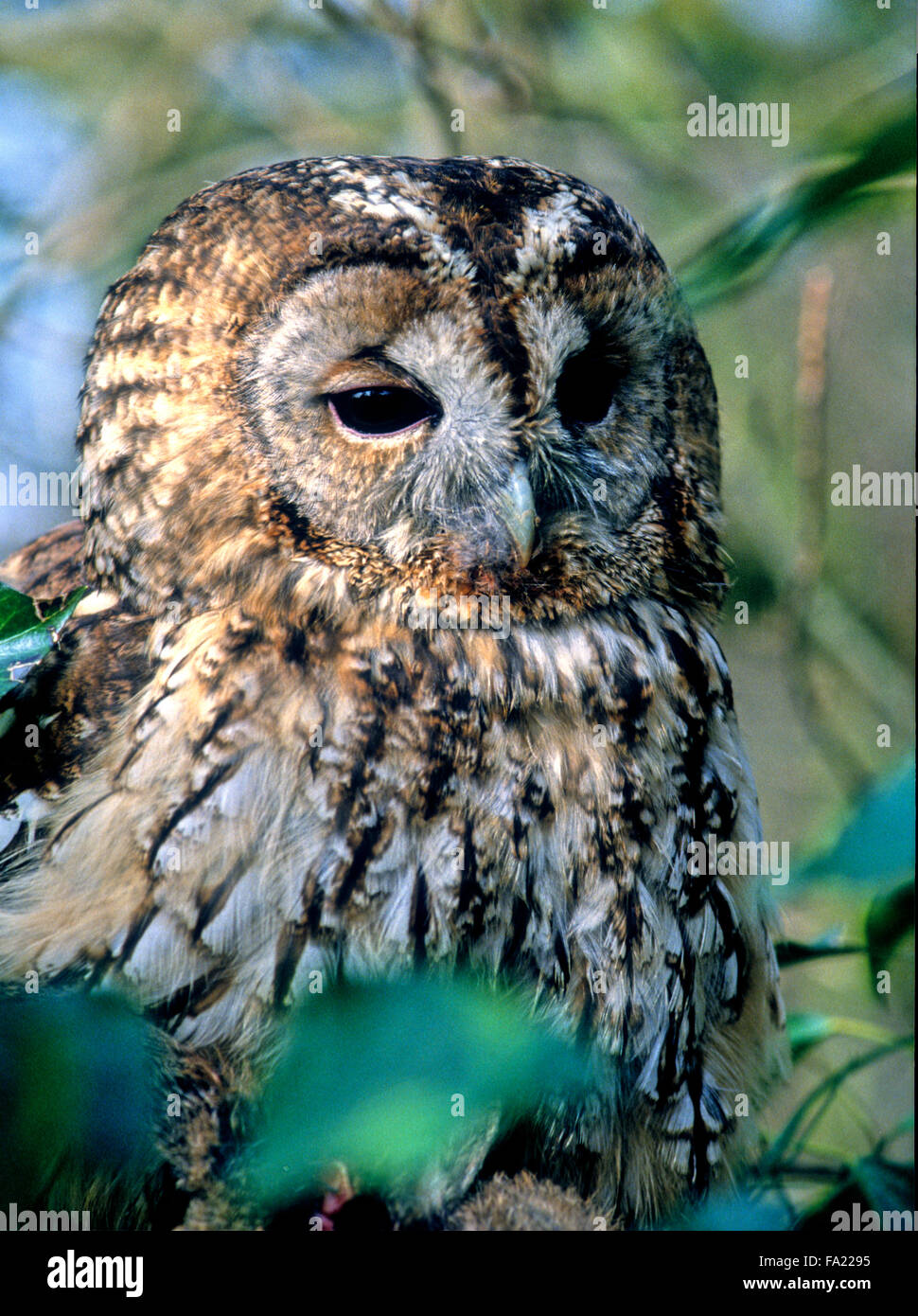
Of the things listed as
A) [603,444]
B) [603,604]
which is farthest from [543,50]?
[603,604]

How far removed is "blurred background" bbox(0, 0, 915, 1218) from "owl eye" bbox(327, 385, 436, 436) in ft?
1.21

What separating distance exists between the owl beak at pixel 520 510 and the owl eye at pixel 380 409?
→ 110mm

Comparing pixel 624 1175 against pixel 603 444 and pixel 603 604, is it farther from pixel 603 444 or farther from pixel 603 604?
pixel 603 444

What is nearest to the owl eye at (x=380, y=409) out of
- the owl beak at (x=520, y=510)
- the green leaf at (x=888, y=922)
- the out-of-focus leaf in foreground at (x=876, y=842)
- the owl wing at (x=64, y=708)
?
the owl beak at (x=520, y=510)

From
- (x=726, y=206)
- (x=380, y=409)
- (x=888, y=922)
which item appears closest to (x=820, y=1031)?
(x=888, y=922)

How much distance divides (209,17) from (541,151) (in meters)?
0.57

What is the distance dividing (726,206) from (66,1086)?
1770 mm

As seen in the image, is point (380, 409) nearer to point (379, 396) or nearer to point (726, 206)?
point (379, 396)

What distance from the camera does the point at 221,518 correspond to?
1.12m

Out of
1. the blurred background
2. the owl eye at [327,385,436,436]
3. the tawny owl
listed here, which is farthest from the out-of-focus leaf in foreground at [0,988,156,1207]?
the blurred background

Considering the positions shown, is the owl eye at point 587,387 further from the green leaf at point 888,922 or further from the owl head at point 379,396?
the green leaf at point 888,922

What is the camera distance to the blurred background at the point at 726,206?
1285 mm

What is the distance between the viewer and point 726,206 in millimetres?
1872
